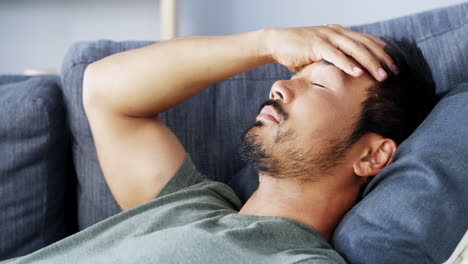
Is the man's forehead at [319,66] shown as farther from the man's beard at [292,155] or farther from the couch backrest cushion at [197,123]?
the couch backrest cushion at [197,123]

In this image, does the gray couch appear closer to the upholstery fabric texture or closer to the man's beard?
the upholstery fabric texture

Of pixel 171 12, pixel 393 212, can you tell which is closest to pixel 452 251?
pixel 393 212

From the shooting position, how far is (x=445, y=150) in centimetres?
89

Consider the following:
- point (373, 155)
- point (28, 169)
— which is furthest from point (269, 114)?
point (28, 169)

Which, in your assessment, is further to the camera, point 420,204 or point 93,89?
point 93,89

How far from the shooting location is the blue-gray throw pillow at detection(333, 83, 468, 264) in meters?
0.82

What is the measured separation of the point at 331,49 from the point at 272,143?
23 centimetres

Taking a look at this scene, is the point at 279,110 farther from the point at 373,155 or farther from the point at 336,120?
the point at 373,155

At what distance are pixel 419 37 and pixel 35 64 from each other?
90.2 inches

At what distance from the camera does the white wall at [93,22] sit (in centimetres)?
267

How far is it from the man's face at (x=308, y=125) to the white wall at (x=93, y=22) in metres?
1.54

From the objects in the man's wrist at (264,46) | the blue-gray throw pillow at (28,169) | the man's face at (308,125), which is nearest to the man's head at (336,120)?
the man's face at (308,125)

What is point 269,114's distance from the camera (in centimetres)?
110

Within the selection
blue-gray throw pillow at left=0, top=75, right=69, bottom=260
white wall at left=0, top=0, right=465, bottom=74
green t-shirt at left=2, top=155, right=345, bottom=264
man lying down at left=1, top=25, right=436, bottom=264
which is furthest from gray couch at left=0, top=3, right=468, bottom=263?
white wall at left=0, top=0, right=465, bottom=74
